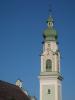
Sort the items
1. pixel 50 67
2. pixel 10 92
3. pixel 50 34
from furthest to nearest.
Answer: pixel 50 34
pixel 50 67
pixel 10 92

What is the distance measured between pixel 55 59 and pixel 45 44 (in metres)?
3.16

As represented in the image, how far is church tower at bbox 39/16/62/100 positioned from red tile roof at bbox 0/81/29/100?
11.8 feet

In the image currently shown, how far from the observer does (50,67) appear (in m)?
74.3

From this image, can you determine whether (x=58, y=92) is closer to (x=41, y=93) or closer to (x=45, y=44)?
(x=41, y=93)

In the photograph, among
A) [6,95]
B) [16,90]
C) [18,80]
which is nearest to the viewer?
[6,95]

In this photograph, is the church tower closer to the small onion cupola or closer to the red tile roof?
the small onion cupola

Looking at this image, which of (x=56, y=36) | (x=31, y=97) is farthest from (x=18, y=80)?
(x=56, y=36)

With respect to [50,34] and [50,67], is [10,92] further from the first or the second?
[50,34]

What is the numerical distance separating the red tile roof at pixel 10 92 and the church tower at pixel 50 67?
11.8ft

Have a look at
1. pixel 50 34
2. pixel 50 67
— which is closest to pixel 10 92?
pixel 50 67

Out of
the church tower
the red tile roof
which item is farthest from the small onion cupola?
the red tile roof

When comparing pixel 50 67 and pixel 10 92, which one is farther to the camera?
pixel 50 67

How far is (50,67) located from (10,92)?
10599 millimetres

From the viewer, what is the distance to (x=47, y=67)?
74375 mm
